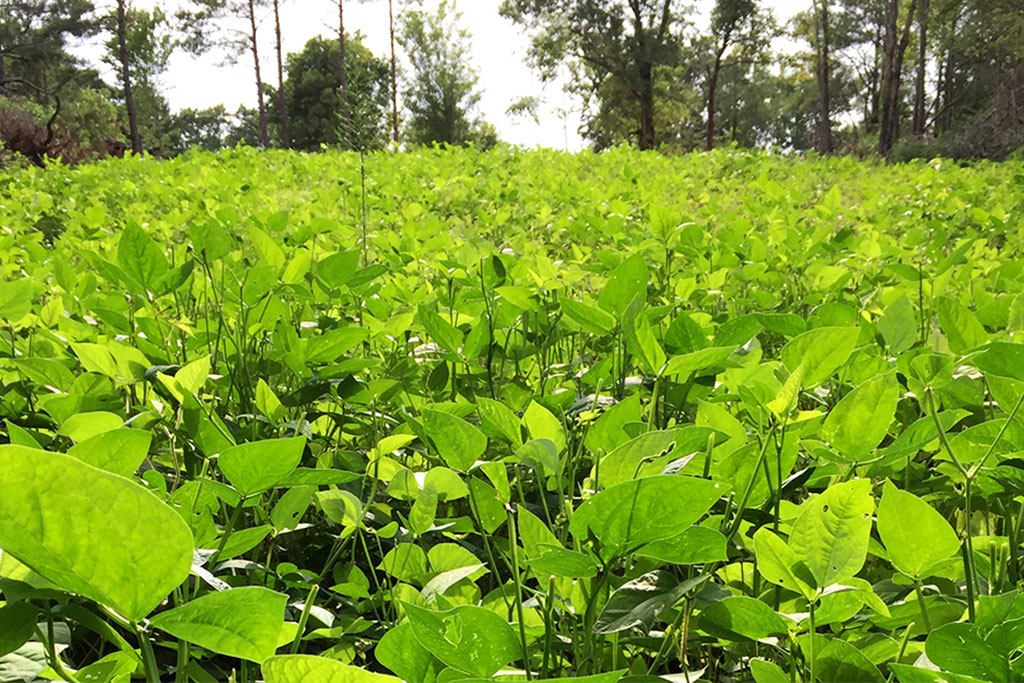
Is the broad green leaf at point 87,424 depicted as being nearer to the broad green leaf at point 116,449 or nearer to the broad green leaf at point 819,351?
the broad green leaf at point 116,449

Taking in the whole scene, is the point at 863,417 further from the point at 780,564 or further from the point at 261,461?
the point at 261,461

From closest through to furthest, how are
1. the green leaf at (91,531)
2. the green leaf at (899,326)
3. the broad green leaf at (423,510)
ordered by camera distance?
1. the green leaf at (91,531)
2. the broad green leaf at (423,510)
3. the green leaf at (899,326)

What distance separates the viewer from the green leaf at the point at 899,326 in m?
0.91

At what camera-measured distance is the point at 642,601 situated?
487 millimetres

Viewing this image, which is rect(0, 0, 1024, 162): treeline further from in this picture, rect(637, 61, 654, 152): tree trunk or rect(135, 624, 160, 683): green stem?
rect(135, 624, 160, 683): green stem

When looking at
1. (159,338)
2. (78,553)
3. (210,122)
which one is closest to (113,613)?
(78,553)

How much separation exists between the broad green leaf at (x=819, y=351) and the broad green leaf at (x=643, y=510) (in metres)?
0.25

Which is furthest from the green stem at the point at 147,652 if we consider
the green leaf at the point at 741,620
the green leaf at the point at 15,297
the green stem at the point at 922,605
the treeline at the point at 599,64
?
the treeline at the point at 599,64

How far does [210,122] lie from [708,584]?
59.2 m

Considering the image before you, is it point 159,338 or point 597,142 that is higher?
point 597,142

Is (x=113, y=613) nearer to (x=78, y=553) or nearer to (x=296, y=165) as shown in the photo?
(x=78, y=553)

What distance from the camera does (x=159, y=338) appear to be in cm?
109

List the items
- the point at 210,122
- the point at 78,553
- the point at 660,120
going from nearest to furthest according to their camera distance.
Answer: the point at 78,553, the point at 660,120, the point at 210,122

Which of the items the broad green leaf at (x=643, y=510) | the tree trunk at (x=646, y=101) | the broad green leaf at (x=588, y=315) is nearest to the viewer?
the broad green leaf at (x=643, y=510)
